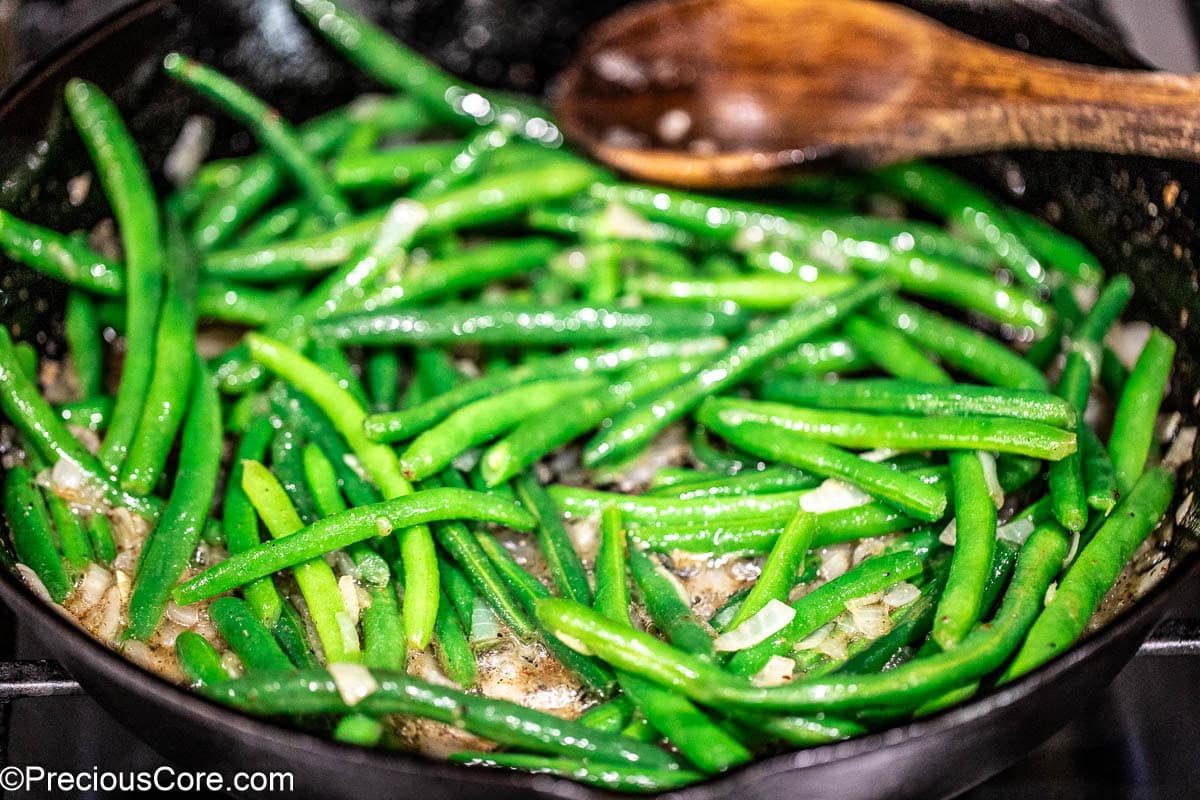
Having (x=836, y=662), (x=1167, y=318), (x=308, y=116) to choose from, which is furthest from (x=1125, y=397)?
(x=308, y=116)

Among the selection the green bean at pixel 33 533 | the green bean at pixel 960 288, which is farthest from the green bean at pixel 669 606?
the green bean at pixel 33 533

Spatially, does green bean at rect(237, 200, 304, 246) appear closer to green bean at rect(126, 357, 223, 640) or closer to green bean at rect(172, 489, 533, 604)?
green bean at rect(126, 357, 223, 640)

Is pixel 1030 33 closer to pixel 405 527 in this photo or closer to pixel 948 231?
pixel 948 231

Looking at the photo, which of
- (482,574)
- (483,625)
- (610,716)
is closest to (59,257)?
(482,574)

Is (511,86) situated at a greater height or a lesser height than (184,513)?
greater

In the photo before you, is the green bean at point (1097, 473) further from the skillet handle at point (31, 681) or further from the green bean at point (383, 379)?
the skillet handle at point (31, 681)

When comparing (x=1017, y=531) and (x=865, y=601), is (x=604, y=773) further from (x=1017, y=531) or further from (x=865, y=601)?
(x=1017, y=531)

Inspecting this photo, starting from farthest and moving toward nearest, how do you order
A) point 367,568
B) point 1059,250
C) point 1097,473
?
point 1059,250 < point 1097,473 < point 367,568
